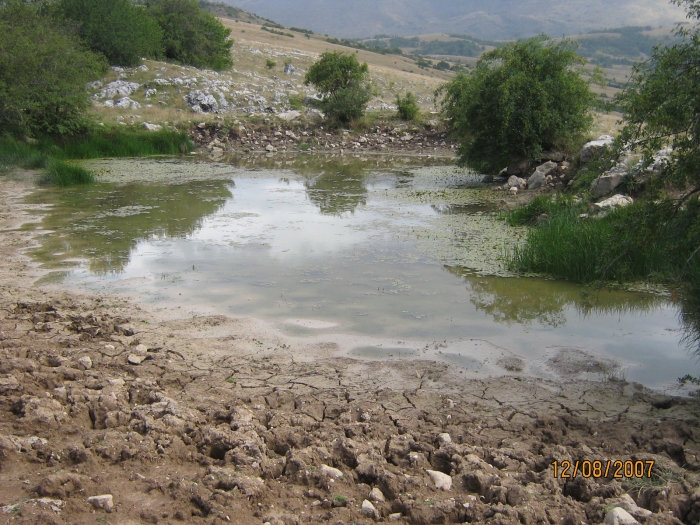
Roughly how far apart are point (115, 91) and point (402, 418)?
2958 cm

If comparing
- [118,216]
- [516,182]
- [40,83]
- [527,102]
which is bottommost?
[118,216]

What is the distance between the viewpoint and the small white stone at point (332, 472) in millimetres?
3812

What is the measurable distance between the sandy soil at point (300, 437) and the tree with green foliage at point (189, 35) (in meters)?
37.7

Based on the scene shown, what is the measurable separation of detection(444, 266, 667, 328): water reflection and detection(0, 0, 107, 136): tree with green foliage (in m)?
16.4

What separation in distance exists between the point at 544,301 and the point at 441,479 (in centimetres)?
453

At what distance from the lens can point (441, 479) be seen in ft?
12.4

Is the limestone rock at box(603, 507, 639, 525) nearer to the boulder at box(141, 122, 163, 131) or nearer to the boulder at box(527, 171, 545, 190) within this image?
the boulder at box(527, 171, 545, 190)

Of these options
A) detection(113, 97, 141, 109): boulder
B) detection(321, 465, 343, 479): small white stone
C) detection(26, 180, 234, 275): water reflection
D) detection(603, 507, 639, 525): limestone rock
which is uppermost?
detection(113, 97, 141, 109): boulder

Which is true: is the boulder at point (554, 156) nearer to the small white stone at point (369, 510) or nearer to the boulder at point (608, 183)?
the boulder at point (608, 183)

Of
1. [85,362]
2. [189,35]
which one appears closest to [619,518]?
[85,362]

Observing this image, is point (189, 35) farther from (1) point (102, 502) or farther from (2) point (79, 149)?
(1) point (102, 502)

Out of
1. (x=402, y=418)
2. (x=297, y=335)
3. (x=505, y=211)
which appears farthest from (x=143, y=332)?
(x=505, y=211)

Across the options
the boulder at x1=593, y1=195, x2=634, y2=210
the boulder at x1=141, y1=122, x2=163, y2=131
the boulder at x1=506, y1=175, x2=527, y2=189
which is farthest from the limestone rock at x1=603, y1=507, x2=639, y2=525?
the boulder at x1=141, y1=122, x2=163, y2=131
